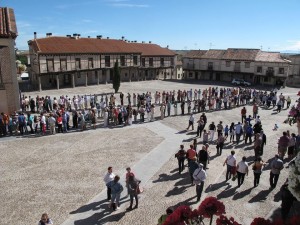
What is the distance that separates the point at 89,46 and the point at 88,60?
2569 millimetres

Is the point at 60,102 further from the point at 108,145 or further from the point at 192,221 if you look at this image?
the point at 192,221

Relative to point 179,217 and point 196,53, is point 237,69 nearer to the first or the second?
point 196,53

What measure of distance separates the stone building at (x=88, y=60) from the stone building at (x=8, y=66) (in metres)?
14.7

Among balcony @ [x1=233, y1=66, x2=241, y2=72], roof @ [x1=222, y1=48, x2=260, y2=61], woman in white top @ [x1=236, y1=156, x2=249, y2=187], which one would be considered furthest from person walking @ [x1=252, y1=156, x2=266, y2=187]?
balcony @ [x1=233, y1=66, x2=241, y2=72]

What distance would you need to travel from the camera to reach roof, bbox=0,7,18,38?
776 inches

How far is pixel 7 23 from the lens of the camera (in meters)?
20.5

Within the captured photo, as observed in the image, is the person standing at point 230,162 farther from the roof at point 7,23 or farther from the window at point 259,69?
the window at point 259,69

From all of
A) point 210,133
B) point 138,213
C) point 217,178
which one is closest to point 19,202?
point 138,213

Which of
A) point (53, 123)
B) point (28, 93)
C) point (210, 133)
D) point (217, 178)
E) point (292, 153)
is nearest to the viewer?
point (217, 178)

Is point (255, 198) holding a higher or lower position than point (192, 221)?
lower

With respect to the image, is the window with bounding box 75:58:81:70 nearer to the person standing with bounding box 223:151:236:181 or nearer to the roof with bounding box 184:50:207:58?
the roof with bounding box 184:50:207:58

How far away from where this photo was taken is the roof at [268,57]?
44.5m

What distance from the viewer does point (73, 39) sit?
4212 centimetres

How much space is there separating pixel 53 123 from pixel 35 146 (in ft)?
7.44
